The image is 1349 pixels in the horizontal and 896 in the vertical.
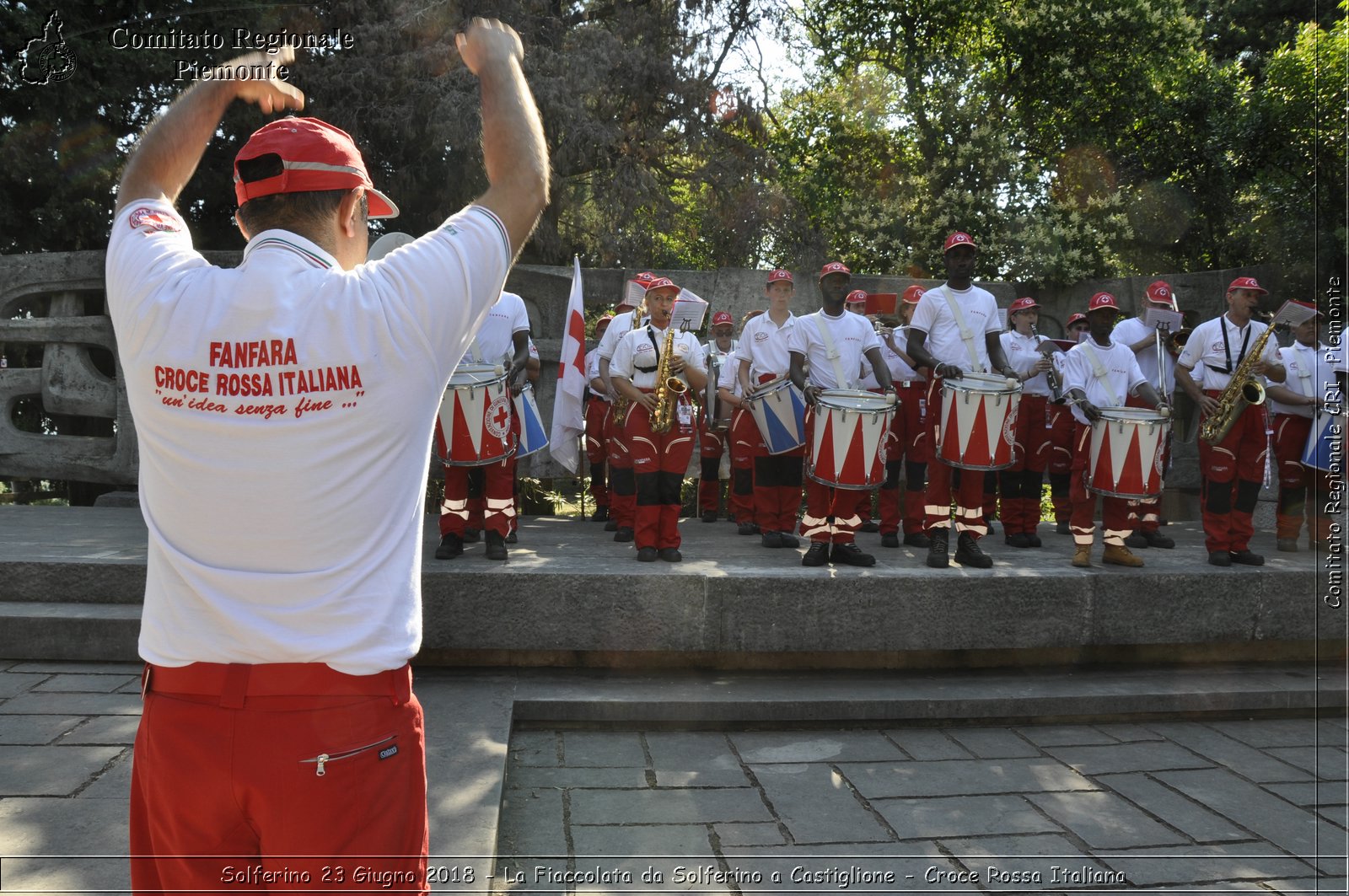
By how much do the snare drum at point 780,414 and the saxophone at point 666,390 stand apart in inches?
28.7

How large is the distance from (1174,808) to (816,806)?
62.4 inches

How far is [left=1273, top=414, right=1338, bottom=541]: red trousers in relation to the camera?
8.31m

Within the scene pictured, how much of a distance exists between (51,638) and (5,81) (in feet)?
23.9

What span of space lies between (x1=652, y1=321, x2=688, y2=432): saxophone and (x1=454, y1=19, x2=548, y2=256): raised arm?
507cm

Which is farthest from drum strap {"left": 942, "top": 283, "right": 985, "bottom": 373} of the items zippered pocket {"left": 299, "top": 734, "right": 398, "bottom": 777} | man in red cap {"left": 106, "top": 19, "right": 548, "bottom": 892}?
zippered pocket {"left": 299, "top": 734, "right": 398, "bottom": 777}

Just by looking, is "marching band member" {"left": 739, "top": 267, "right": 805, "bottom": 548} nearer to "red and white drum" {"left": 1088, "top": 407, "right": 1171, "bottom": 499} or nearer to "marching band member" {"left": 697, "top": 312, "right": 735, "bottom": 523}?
"marching band member" {"left": 697, "top": 312, "right": 735, "bottom": 523}

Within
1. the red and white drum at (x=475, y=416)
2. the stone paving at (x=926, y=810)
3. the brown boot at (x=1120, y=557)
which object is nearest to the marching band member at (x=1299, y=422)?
the brown boot at (x=1120, y=557)

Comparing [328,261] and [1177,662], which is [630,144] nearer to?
[1177,662]

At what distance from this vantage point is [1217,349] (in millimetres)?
8188

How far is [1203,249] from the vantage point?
56.3 ft

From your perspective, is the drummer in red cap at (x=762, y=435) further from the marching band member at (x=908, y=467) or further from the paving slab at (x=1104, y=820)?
the paving slab at (x=1104, y=820)

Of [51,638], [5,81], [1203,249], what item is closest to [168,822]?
[51,638]

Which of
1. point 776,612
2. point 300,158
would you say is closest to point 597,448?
point 776,612

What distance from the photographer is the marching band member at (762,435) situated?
26.0 ft
